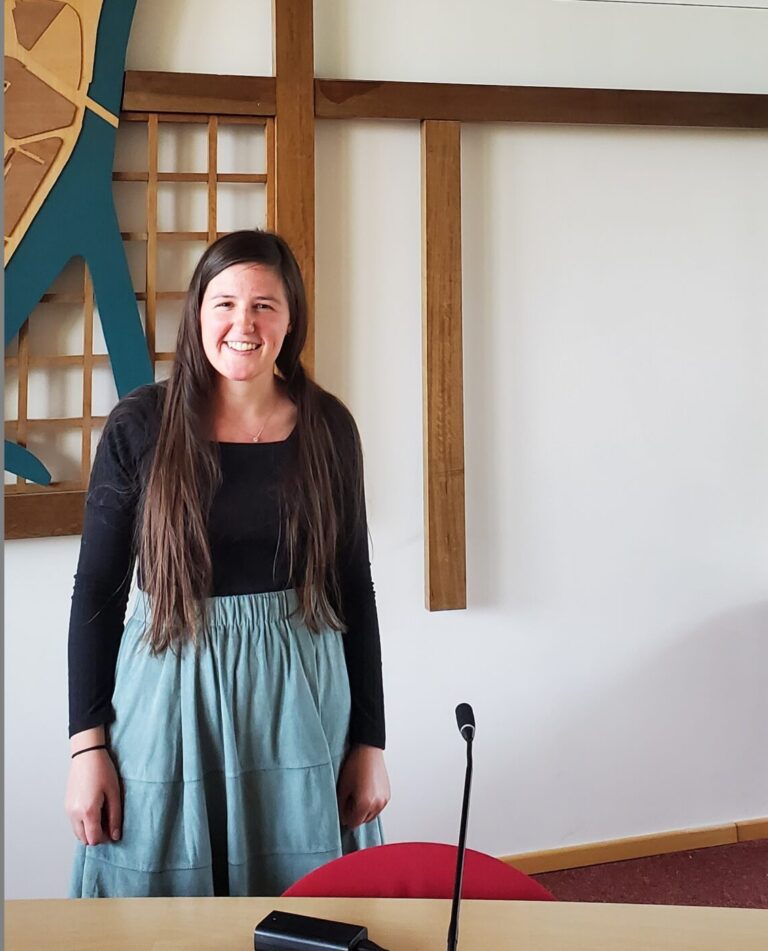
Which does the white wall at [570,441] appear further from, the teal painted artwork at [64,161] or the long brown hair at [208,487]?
the long brown hair at [208,487]

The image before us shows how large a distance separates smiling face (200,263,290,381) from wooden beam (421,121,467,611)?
105 cm

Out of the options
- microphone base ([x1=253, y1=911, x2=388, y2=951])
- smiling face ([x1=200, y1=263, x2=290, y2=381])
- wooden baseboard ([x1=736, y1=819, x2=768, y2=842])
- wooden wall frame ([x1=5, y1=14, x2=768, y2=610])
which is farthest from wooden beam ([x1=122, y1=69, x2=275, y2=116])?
wooden baseboard ([x1=736, y1=819, x2=768, y2=842])

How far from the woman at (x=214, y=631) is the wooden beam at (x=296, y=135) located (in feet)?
2.85

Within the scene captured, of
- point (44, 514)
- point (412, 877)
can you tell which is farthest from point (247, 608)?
point (44, 514)

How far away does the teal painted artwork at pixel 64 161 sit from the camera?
A: 212cm

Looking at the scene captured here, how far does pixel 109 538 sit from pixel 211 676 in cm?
24

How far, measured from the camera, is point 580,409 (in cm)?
266

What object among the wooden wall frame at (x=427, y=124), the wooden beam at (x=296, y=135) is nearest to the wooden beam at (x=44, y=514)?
the wooden wall frame at (x=427, y=124)

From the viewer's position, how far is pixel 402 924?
97 cm

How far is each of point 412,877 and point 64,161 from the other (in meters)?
1.70

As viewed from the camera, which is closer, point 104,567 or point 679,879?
point 104,567

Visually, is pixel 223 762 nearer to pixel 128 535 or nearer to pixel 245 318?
pixel 128 535

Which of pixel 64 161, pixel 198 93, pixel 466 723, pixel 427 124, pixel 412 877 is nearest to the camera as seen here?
pixel 466 723

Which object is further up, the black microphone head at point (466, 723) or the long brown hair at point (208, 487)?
the long brown hair at point (208, 487)
